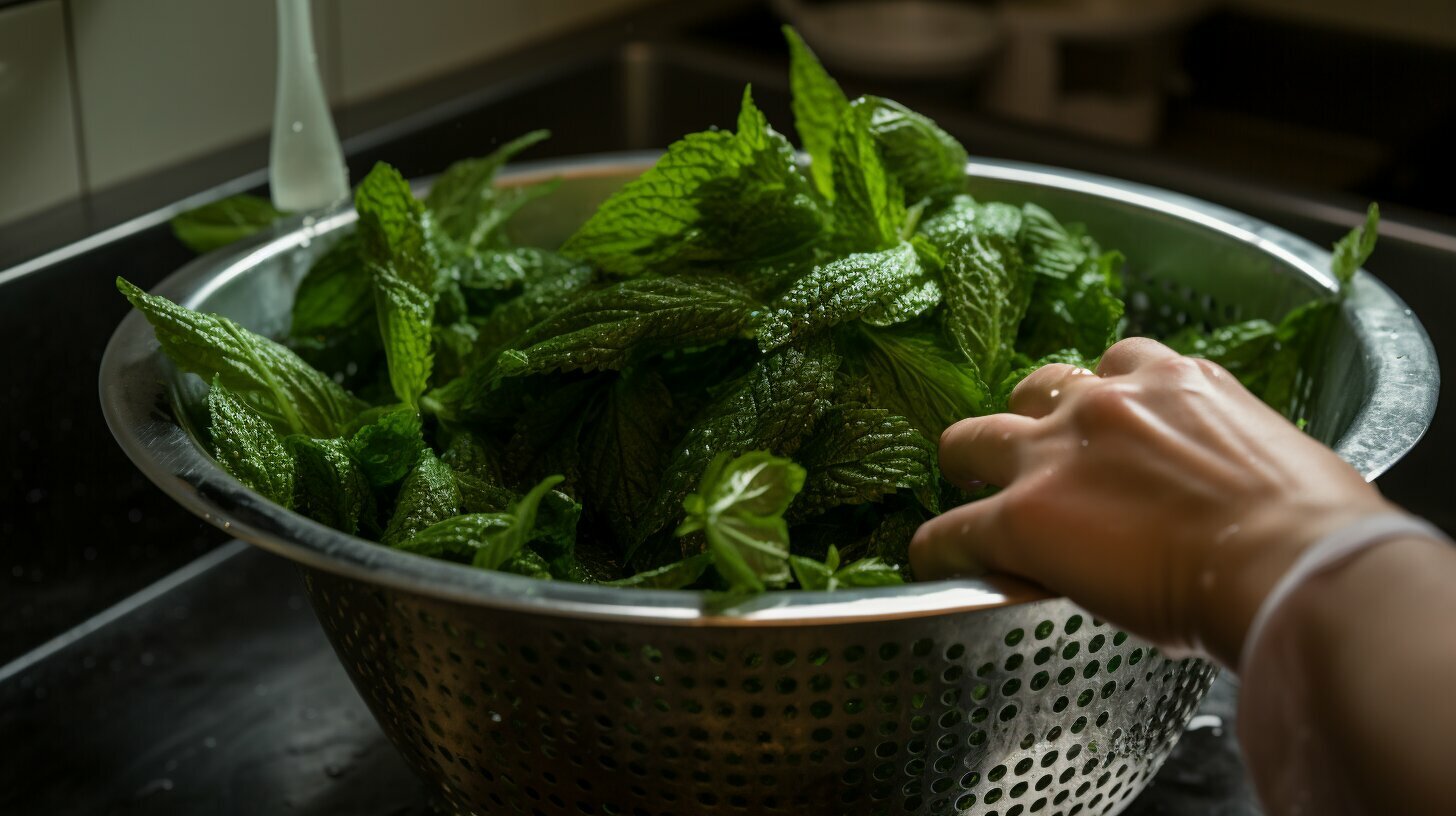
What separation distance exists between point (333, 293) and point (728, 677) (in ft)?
1.07

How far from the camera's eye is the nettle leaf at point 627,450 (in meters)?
0.56

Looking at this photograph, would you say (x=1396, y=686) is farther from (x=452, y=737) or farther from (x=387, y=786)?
(x=387, y=786)

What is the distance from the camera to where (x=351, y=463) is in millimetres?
546

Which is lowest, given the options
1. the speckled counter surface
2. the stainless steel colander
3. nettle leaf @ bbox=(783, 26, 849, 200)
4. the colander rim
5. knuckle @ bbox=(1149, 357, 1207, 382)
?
the speckled counter surface

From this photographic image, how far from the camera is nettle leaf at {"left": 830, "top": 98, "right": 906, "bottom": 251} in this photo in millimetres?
604

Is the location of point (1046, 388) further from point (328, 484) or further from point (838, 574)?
point (328, 484)

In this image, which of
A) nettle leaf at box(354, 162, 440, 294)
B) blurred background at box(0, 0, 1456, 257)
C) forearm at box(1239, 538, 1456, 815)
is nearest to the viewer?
forearm at box(1239, 538, 1456, 815)

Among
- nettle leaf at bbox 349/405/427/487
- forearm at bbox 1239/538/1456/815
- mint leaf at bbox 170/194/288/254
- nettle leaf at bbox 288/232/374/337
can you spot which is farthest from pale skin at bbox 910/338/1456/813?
mint leaf at bbox 170/194/288/254

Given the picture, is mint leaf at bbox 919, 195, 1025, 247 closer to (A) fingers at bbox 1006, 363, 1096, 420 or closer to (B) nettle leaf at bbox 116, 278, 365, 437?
(A) fingers at bbox 1006, 363, 1096, 420

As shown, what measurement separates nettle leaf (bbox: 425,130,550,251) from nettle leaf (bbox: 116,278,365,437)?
12cm

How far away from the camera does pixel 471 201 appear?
27.9 inches

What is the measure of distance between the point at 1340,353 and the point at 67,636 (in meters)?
0.69

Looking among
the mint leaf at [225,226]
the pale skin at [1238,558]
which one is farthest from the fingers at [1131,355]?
the mint leaf at [225,226]

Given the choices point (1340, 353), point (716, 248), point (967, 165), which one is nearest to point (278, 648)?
point (716, 248)
